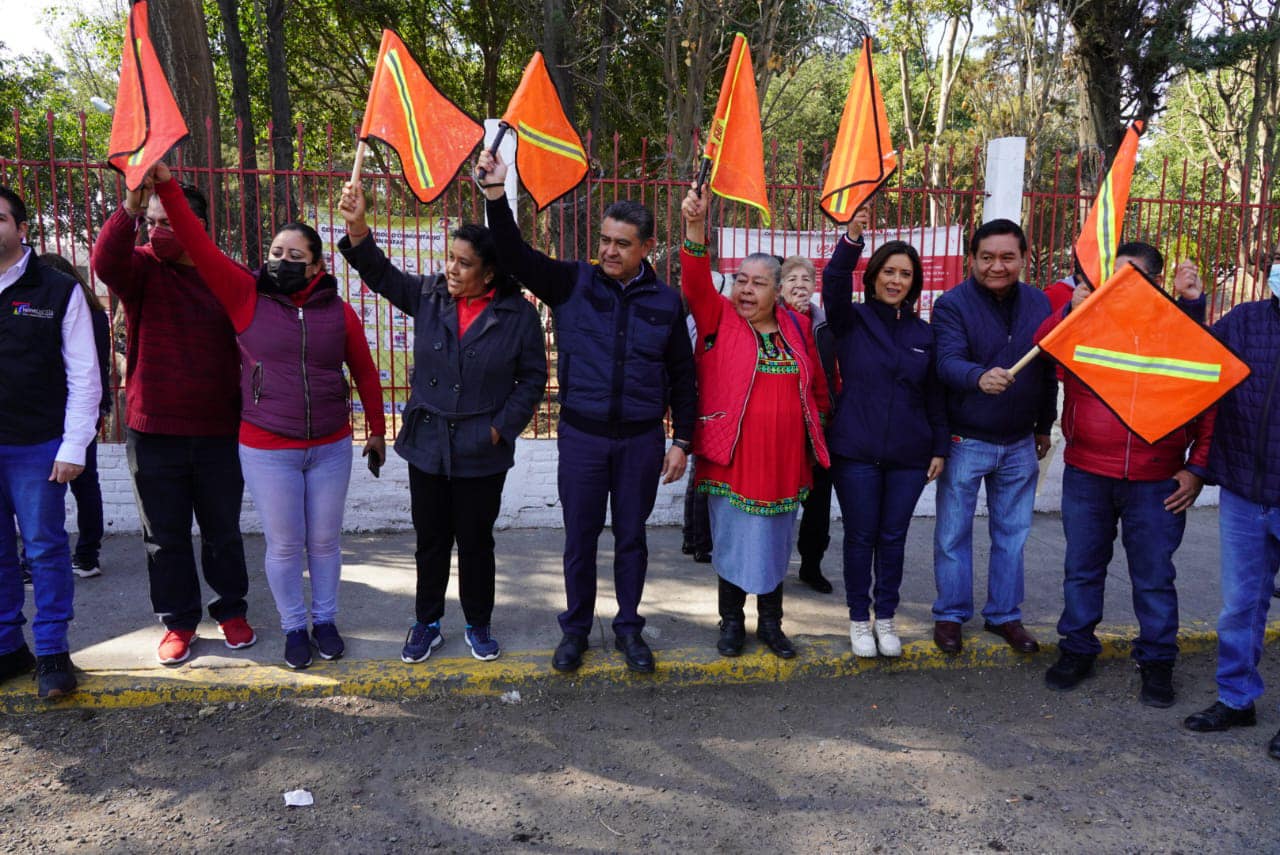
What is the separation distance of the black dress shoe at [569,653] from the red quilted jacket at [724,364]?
3.25 ft

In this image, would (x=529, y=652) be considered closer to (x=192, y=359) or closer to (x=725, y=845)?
(x=725, y=845)

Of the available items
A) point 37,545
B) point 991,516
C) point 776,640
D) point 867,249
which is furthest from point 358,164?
point 867,249

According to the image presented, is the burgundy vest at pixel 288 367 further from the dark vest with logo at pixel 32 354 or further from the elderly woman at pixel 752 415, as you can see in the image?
the elderly woman at pixel 752 415

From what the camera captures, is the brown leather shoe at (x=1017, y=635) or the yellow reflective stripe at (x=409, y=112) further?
the brown leather shoe at (x=1017, y=635)

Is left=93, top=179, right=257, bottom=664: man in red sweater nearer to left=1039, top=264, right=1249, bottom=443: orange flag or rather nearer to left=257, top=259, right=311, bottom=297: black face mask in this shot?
left=257, top=259, right=311, bottom=297: black face mask

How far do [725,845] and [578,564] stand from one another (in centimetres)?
136

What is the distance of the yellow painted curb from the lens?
3578 mm

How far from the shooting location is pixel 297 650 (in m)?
3.79

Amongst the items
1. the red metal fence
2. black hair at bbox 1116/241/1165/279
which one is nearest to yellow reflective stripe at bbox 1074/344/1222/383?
black hair at bbox 1116/241/1165/279

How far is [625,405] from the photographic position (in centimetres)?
357

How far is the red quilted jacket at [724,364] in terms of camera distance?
12.0ft

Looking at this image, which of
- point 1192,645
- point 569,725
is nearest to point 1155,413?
point 1192,645

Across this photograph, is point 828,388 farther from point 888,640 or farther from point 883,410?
point 888,640

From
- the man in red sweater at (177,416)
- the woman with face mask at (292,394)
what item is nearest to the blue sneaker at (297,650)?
the woman with face mask at (292,394)
